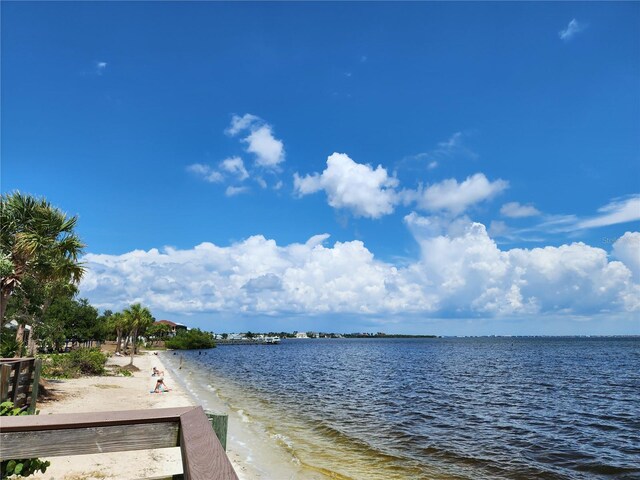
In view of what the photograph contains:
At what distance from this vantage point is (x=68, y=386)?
26.4 metres

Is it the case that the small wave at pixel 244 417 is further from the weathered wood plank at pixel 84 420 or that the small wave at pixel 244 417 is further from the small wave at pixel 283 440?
the weathered wood plank at pixel 84 420

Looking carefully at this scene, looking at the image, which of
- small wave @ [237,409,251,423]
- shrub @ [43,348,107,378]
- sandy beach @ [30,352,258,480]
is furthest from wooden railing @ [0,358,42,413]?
shrub @ [43,348,107,378]

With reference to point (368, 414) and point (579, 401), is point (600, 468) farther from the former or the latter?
point (579, 401)

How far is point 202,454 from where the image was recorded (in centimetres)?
237

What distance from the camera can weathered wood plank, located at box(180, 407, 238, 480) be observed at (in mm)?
2082

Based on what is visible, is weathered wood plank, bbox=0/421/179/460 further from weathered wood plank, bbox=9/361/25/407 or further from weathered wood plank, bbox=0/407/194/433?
weathered wood plank, bbox=9/361/25/407

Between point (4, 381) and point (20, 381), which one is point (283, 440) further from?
point (4, 381)

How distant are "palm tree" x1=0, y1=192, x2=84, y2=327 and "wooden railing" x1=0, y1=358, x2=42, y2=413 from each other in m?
7.24

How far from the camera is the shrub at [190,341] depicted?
138m

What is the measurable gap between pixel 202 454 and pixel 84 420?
1289mm

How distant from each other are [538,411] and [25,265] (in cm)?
2868

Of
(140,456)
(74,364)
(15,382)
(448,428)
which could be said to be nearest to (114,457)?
(140,456)

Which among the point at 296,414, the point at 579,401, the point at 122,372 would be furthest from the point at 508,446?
the point at 122,372

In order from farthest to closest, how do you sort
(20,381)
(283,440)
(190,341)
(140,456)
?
(190,341)
(283,440)
(140,456)
(20,381)
